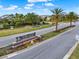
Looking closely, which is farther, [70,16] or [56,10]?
[70,16]

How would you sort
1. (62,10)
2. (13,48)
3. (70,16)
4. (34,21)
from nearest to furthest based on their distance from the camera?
(13,48) < (62,10) < (70,16) < (34,21)

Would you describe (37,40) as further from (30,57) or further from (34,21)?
(34,21)

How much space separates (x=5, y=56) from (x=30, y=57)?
2630 mm

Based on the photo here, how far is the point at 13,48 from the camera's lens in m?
26.0

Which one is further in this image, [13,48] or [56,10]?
[56,10]

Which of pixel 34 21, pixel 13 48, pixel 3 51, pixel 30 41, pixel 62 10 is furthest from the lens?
pixel 34 21

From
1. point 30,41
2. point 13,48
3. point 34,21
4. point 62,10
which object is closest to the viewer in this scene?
point 13,48

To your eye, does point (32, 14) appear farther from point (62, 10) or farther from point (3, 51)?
point (3, 51)

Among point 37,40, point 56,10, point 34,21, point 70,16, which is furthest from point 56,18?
point 34,21

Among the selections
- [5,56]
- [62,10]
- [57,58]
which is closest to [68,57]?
[57,58]

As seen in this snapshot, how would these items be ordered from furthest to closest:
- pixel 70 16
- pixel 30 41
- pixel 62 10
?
pixel 70 16 → pixel 62 10 → pixel 30 41

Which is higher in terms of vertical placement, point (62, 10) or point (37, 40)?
point (62, 10)

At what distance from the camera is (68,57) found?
21797 mm

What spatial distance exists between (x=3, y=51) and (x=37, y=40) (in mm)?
Result: 12824
